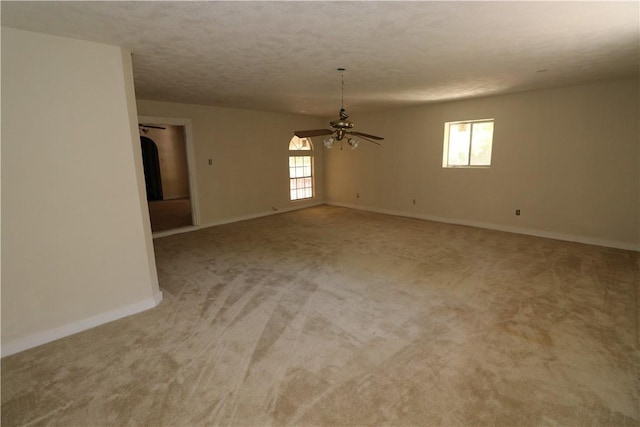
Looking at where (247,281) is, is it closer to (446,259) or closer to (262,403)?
(262,403)

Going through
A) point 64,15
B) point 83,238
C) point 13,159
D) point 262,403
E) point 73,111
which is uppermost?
point 64,15

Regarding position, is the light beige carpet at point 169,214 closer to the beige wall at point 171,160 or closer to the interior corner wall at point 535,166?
the beige wall at point 171,160

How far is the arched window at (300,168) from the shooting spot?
775cm

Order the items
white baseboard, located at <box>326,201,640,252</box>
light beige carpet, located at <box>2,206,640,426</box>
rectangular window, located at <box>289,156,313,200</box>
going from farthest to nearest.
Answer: rectangular window, located at <box>289,156,313,200</box>, white baseboard, located at <box>326,201,640,252</box>, light beige carpet, located at <box>2,206,640,426</box>

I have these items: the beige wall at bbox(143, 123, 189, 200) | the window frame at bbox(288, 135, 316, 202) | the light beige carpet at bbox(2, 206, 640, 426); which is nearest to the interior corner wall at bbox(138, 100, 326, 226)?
the window frame at bbox(288, 135, 316, 202)

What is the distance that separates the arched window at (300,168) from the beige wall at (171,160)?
13.5 feet

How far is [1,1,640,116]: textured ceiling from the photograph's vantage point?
6.49 ft

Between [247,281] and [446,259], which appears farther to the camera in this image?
[446,259]

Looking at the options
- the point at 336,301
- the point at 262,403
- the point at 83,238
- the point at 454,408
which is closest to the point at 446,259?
the point at 336,301

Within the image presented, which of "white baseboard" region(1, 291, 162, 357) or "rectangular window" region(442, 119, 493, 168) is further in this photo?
"rectangular window" region(442, 119, 493, 168)

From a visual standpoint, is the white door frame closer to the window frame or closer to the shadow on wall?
the window frame

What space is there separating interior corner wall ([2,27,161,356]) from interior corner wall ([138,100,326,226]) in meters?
3.02

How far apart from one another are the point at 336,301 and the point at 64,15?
3.04 meters

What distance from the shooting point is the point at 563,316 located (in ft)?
8.93
